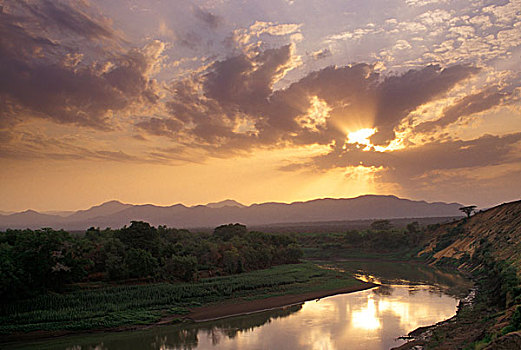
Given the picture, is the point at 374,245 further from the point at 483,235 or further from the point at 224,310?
the point at 224,310

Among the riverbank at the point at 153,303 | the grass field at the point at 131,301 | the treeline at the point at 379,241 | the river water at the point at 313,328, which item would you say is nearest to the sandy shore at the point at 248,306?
the riverbank at the point at 153,303

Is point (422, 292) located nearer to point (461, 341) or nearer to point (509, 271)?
point (509, 271)

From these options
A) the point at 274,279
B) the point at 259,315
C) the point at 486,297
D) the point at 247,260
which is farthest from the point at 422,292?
the point at 247,260

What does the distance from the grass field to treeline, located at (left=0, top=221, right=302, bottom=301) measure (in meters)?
1.63

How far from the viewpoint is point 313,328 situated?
29047mm

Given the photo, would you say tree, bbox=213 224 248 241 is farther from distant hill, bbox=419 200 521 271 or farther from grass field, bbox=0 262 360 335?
distant hill, bbox=419 200 521 271

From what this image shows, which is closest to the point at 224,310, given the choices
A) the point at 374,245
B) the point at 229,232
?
the point at 229,232

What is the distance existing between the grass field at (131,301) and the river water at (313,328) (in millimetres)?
2200

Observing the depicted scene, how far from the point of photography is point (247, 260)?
55812mm

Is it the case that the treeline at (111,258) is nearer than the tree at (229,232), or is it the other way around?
the treeline at (111,258)

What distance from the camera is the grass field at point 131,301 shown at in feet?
93.4

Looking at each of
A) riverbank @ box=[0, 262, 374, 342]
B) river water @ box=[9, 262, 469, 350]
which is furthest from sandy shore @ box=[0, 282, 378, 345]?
river water @ box=[9, 262, 469, 350]

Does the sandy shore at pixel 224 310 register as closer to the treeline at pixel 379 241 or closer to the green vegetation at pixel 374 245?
the green vegetation at pixel 374 245

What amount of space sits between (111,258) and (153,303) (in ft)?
28.9
